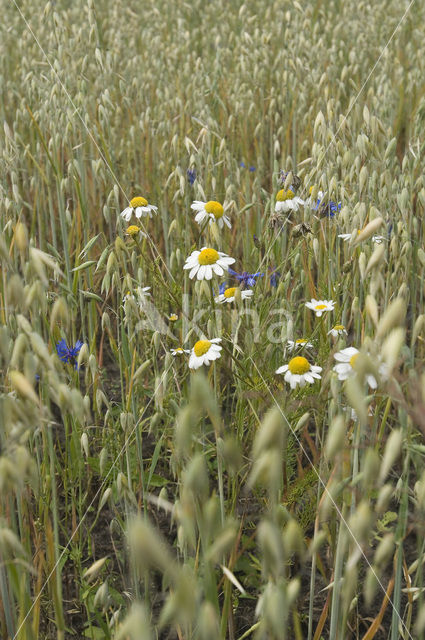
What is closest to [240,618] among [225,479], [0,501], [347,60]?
[225,479]

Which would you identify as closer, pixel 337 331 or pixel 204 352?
pixel 204 352

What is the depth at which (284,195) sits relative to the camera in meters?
1.69

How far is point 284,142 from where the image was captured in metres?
2.80

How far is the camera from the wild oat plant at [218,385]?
0.75 meters

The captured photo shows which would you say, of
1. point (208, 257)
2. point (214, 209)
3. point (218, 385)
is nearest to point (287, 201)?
point (214, 209)

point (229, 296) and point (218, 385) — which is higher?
point (229, 296)

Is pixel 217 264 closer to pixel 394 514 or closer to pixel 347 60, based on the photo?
pixel 394 514

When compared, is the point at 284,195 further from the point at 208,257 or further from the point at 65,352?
the point at 65,352

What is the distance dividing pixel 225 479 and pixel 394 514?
41 centimetres

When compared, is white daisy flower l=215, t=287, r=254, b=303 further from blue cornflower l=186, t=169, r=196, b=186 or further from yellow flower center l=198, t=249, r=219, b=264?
blue cornflower l=186, t=169, r=196, b=186

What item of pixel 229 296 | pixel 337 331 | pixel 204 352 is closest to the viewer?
pixel 204 352

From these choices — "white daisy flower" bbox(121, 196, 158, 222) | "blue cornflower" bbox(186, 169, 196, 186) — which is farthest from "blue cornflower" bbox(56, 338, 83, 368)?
"blue cornflower" bbox(186, 169, 196, 186)

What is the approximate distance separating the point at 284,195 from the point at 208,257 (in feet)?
1.18

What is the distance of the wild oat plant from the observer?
747 millimetres
